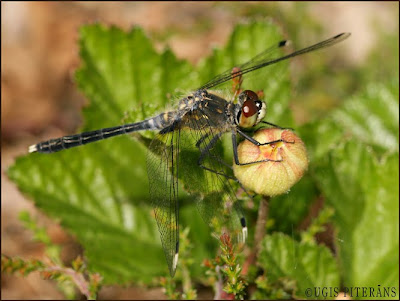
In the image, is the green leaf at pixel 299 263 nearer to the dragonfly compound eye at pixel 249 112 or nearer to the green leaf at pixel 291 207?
the green leaf at pixel 291 207

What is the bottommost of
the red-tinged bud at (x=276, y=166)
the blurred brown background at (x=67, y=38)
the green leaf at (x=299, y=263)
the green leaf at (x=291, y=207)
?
the green leaf at (x=299, y=263)

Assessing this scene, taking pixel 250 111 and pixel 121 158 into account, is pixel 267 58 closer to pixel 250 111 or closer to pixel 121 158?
pixel 250 111

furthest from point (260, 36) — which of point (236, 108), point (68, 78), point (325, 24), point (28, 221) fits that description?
point (68, 78)

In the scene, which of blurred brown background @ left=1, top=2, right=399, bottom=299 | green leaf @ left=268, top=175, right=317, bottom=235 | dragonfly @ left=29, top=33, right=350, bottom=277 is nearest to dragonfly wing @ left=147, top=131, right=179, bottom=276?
dragonfly @ left=29, top=33, right=350, bottom=277

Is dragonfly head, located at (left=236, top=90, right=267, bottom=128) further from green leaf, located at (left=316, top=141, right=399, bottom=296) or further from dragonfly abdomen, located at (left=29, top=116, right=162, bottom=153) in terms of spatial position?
dragonfly abdomen, located at (left=29, top=116, right=162, bottom=153)

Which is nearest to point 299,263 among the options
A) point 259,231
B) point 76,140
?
point 259,231

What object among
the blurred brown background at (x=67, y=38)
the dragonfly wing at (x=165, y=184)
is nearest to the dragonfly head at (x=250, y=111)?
the dragonfly wing at (x=165, y=184)

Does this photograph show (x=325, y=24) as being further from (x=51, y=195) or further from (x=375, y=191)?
(x=51, y=195)
